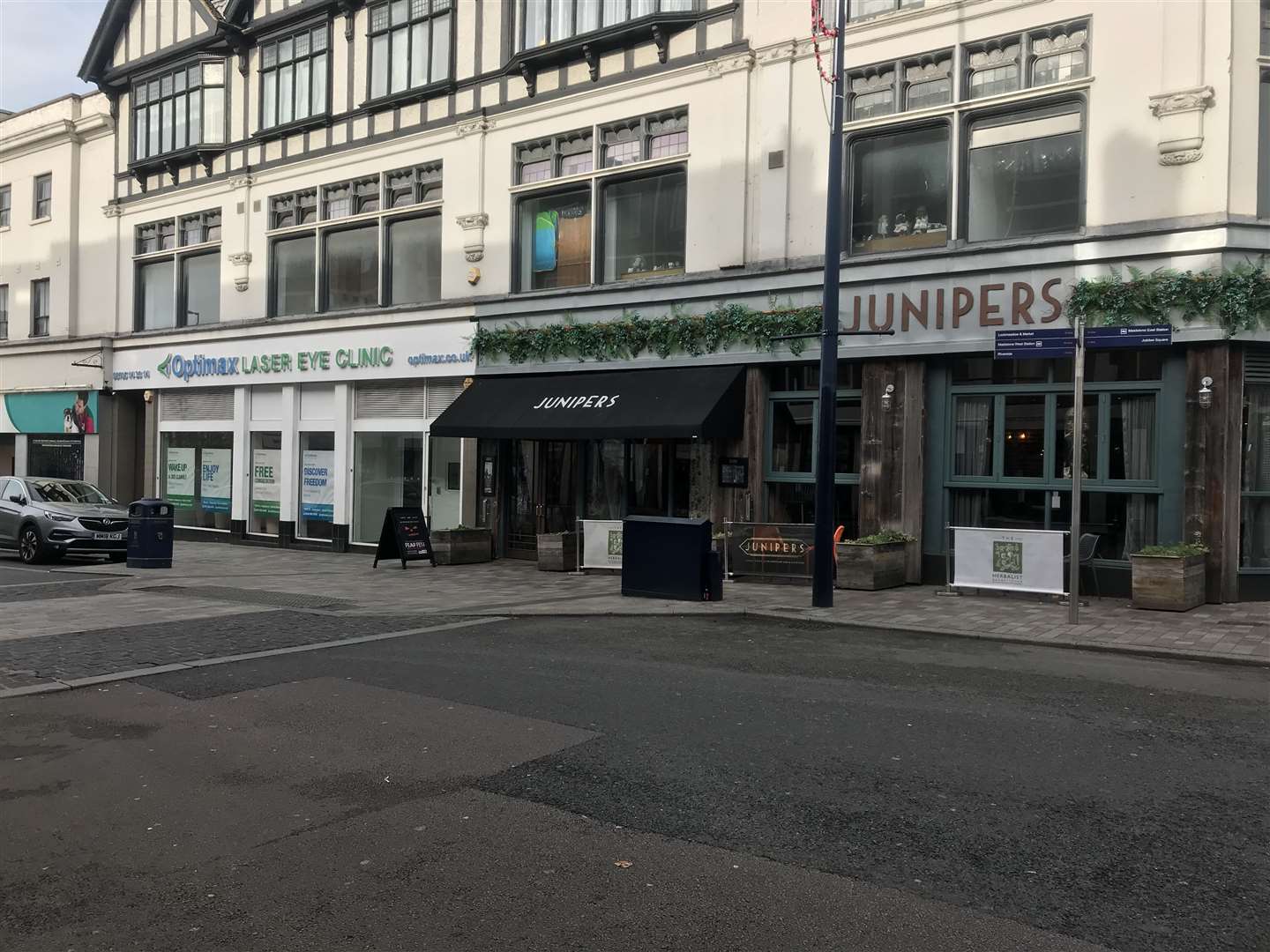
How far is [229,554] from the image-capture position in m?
21.2

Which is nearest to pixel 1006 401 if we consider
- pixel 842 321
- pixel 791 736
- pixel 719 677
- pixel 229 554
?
pixel 842 321

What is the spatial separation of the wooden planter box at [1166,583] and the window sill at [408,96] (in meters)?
15.2

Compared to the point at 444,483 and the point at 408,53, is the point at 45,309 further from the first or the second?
the point at 444,483

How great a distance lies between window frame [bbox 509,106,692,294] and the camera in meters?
17.5

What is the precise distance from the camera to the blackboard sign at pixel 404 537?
17.7 meters

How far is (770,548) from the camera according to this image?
15.0 meters

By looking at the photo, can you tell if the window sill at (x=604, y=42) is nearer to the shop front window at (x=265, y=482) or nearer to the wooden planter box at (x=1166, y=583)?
the shop front window at (x=265, y=482)

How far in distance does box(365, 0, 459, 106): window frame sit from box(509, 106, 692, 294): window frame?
252 centimetres

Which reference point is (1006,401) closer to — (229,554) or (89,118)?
(229,554)

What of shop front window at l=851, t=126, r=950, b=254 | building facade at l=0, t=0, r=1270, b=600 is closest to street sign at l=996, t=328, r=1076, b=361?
building facade at l=0, t=0, r=1270, b=600

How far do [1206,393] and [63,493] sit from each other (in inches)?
761

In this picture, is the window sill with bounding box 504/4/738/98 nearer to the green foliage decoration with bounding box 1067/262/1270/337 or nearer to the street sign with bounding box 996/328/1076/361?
the green foliage decoration with bounding box 1067/262/1270/337

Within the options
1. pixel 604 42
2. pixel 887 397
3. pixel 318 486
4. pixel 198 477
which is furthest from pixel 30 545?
pixel 887 397

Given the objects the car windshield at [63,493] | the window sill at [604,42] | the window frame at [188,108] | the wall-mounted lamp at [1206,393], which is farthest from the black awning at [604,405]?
the window frame at [188,108]
